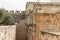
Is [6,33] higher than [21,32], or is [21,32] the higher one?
[6,33]

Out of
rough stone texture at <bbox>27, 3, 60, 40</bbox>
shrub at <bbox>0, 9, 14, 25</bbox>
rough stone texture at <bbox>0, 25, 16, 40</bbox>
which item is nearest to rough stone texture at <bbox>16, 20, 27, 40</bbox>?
shrub at <bbox>0, 9, 14, 25</bbox>

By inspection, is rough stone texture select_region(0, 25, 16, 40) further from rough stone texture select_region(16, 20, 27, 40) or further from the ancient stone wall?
rough stone texture select_region(16, 20, 27, 40)

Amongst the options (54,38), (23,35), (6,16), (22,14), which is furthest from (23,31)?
(54,38)

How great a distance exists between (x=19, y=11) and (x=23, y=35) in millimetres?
3885

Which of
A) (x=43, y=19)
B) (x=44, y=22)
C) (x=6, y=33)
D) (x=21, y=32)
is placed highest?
(x=43, y=19)

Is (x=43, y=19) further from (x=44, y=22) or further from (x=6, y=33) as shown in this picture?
(x=6, y=33)

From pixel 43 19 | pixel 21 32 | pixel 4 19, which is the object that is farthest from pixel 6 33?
pixel 21 32

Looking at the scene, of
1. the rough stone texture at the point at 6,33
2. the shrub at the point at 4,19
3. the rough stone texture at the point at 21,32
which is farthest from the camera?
the rough stone texture at the point at 21,32

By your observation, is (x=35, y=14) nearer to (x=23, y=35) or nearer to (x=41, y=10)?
(x=41, y=10)

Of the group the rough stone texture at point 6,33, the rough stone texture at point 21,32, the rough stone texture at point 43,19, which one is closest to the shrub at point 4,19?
the rough stone texture at point 6,33

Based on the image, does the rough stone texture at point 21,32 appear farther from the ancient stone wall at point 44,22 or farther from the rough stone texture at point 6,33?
the ancient stone wall at point 44,22

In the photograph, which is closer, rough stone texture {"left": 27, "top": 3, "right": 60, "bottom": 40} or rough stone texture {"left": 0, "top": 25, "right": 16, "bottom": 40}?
rough stone texture {"left": 0, "top": 25, "right": 16, "bottom": 40}

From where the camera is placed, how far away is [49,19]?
707cm

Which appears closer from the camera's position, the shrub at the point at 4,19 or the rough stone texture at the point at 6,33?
the rough stone texture at the point at 6,33
